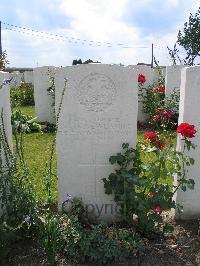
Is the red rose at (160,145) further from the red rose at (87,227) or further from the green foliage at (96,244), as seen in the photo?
the red rose at (87,227)

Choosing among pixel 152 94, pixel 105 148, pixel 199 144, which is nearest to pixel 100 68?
pixel 105 148

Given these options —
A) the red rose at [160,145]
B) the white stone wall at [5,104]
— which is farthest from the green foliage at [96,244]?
the white stone wall at [5,104]

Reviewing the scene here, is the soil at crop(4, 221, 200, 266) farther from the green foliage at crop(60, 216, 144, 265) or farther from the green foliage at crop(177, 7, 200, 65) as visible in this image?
the green foliage at crop(177, 7, 200, 65)

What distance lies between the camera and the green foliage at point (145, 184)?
354 centimetres

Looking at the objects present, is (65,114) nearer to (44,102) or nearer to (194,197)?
(194,197)

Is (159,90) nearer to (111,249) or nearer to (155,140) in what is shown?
(155,140)

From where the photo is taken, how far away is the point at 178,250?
11.5 feet

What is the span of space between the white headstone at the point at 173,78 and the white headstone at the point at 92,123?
643cm

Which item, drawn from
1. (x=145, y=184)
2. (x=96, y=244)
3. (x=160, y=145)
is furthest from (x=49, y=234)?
(x=160, y=145)

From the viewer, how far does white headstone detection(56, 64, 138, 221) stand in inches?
148

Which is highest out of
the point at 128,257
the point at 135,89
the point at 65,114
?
the point at 135,89

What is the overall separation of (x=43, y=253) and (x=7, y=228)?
1.26 feet

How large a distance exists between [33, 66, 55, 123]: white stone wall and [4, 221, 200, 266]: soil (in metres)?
7.22

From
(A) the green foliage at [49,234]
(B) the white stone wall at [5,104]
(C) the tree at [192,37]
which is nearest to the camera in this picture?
(A) the green foliage at [49,234]
